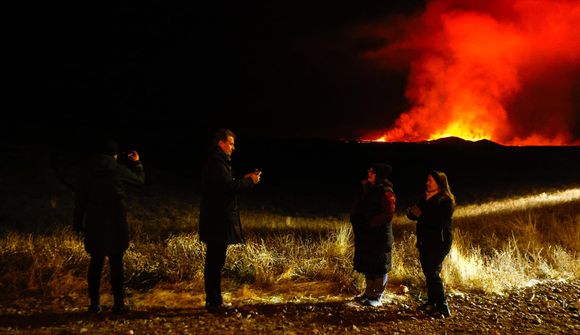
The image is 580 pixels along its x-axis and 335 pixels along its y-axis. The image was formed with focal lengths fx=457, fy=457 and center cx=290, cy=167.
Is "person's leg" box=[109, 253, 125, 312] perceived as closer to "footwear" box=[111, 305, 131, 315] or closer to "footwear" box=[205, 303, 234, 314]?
"footwear" box=[111, 305, 131, 315]

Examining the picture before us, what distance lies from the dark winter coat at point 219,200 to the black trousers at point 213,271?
0.49ft

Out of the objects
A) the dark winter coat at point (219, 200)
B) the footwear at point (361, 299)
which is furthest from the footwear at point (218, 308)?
the footwear at point (361, 299)

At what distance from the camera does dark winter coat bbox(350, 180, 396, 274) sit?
530 centimetres

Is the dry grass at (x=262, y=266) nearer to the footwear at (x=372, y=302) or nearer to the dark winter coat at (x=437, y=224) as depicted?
the footwear at (x=372, y=302)

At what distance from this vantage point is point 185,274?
6523 mm

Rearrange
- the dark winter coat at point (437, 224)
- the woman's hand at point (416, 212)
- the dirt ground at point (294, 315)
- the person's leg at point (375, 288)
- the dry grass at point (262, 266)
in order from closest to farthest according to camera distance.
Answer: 1. the dirt ground at point (294, 315)
2. the dark winter coat at point (437, 224)
3. the woman's hand at point (416, 212)
4. the person's leg at point (375, 288)
5. the dry grass at point (262, 266)

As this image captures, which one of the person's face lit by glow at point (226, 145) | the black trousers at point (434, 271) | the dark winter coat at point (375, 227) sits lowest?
the black trousers at point (434, 271)

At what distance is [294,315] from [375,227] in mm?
1377

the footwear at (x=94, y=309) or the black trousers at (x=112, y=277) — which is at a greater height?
the black trousers at (x=112, y=277)

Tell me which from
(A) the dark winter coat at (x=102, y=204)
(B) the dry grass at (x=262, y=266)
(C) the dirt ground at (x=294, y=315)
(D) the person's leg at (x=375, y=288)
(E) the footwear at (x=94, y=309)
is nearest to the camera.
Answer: (C) the dirt ground at (x=294, y=315)

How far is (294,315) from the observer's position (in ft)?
16.7

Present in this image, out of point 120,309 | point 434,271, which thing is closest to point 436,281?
point 434,271

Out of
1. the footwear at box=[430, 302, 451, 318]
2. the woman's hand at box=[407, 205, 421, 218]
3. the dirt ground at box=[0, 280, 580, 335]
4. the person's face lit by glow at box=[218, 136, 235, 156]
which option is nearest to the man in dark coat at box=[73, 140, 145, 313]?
the dirt ground at box=[0, 280, 580, 335]

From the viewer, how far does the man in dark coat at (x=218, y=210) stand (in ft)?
16.5
